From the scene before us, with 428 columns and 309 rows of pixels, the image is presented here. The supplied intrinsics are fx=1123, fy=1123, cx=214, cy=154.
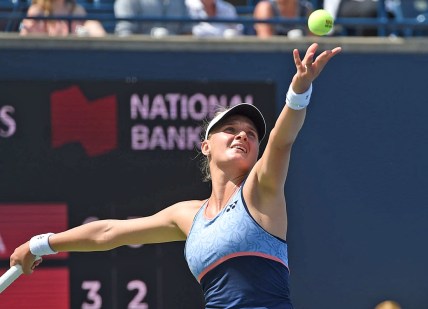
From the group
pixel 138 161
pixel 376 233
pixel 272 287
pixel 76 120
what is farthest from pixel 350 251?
pixel 272 287

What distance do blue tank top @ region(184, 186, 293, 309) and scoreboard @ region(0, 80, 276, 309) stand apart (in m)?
3.18

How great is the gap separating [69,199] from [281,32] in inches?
84.8

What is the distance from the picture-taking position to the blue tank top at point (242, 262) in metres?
4.46

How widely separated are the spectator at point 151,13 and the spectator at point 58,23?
0.19 meters

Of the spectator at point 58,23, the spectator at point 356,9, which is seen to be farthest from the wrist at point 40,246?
the spectator at point 356,9

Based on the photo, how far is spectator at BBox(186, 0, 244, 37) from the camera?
27.8 feet

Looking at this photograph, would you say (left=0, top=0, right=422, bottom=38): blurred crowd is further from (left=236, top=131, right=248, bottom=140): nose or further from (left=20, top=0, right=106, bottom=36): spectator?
(left=236, top=131, right=248, bottom=140): nose

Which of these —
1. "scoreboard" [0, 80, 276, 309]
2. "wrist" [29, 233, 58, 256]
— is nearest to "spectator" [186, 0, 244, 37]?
"scoreboard" [0, 80, 276, 309]

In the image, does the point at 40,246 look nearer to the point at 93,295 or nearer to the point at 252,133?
the point at 252,133

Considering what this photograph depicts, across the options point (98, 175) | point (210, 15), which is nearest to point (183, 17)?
point (210, 15)

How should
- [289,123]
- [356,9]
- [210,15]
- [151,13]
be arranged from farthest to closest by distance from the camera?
1. [356,9]
2. [210,15]
3. [151,13]
4. [289,123]

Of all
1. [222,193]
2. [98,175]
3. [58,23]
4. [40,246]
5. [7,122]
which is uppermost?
[58,23]

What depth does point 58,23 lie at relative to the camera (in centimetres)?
816

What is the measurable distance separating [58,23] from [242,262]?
4109 millimetres
